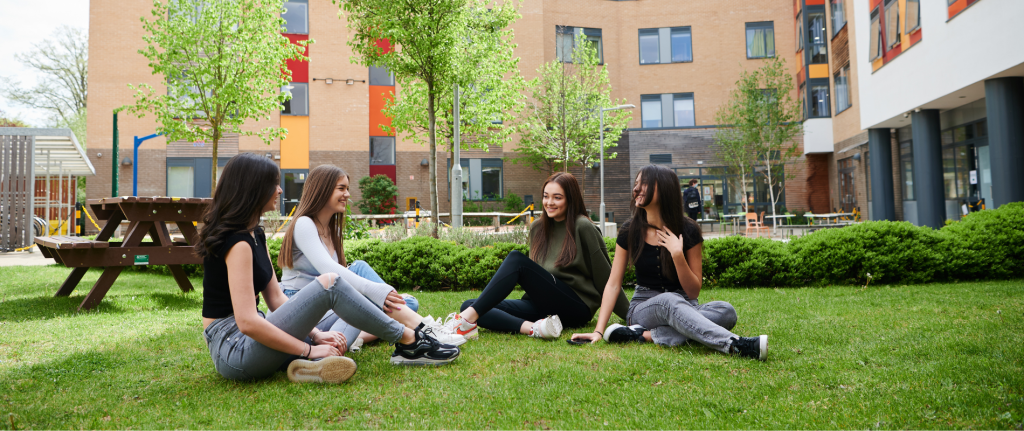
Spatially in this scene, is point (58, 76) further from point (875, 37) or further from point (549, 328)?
point (875, 37)

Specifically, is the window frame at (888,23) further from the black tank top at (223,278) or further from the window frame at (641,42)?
the black tank top at (223,278)

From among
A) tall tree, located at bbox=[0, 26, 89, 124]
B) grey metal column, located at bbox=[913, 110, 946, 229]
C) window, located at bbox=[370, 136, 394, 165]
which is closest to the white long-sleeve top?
grey metal column, located at bbox=[913, 110, 946, 229]

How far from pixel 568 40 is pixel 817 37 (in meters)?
11.0


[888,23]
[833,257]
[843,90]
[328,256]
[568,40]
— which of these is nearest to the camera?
[328,256]

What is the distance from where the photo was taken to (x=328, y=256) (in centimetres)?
371

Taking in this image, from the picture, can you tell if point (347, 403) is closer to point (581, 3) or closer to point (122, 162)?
point (122, 162)

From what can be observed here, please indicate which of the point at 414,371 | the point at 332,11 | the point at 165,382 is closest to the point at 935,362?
the point at 414,371

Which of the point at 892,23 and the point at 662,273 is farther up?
the point at 892,23

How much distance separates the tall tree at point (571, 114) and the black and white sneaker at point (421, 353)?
867 inches

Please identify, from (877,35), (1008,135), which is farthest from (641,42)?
(1008,135)

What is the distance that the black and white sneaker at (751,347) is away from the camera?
353 centimetres

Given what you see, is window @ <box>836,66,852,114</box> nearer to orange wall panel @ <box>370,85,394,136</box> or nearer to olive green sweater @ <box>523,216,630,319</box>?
orange wall panel @ <box>370,85,394,136</box>

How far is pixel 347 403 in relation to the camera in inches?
112

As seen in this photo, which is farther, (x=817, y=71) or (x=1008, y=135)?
(x=817, y=71)
